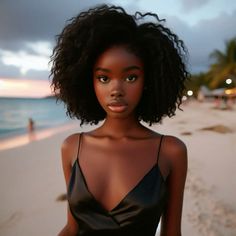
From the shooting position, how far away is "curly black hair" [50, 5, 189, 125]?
794 millimetres

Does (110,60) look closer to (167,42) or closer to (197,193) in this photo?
(167,42)

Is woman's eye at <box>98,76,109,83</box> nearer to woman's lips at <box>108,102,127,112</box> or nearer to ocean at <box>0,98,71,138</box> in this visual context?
woman's lips at <box>108,102,127,112</box>

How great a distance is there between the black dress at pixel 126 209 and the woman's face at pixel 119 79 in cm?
19

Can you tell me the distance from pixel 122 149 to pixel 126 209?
16 centimetres

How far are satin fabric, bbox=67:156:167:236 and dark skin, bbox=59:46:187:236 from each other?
0.07 ft

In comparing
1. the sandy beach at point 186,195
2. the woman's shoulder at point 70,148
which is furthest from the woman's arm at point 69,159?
the sandy beach at point 186,195

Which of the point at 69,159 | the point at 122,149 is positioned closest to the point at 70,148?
the point at 69,159

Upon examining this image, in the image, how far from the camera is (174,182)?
82cm

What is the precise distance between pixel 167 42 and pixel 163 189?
1.37 feet

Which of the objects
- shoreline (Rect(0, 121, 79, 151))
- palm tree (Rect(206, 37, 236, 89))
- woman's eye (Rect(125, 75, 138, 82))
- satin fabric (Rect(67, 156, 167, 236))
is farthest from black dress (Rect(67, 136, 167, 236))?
palm tree (Rect(206, 37, 236, 89))

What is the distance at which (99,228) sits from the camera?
761 mm

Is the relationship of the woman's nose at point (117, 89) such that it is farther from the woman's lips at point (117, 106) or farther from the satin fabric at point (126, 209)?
the satin fabric at point (126, 209)

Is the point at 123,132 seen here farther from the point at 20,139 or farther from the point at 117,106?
the point at 20,139

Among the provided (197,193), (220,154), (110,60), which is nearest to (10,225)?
(197,193)
